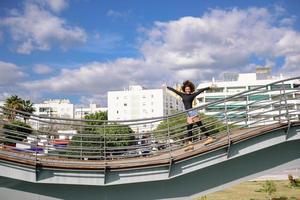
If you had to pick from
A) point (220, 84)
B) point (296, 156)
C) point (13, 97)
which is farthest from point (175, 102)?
point (296, 156)

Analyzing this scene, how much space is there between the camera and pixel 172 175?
8.34 m

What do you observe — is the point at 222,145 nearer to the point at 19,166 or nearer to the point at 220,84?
the point at 19,166

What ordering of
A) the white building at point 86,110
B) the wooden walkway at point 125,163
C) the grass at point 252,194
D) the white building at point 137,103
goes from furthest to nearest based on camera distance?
the white building at point 86,110
the white building at point 137,103
the grass at point 252,194
the wooden walkway at point 125,163

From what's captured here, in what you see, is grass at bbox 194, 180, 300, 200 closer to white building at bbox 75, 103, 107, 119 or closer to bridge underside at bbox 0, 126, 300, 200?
bridge underside at bbox 0, 126, 300, 200

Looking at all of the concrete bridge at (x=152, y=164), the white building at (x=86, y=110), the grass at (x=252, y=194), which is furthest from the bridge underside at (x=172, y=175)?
the white building at (x=86, y=110)

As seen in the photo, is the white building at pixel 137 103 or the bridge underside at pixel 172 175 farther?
the white building at pixel 137 103

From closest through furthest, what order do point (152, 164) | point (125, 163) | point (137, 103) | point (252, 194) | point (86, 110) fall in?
point (152, 164), point (125, 163), point (252, 194), point (137, 103), point (86, 110)

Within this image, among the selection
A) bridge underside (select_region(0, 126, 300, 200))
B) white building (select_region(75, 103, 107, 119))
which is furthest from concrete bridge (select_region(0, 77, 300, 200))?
white building (select_region(75, 103, 107, 119))

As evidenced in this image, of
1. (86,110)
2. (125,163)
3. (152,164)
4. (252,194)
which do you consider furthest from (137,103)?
(152,164)

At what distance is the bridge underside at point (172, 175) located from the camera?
25.8 ft

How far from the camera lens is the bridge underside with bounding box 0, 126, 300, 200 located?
25.8 ft

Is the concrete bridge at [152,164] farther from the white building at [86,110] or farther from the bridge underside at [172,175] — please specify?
the white building at [86,110]

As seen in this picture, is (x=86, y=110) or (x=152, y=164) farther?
(x=86, y=110)

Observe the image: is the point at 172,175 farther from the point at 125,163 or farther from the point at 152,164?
the point at 125,163
